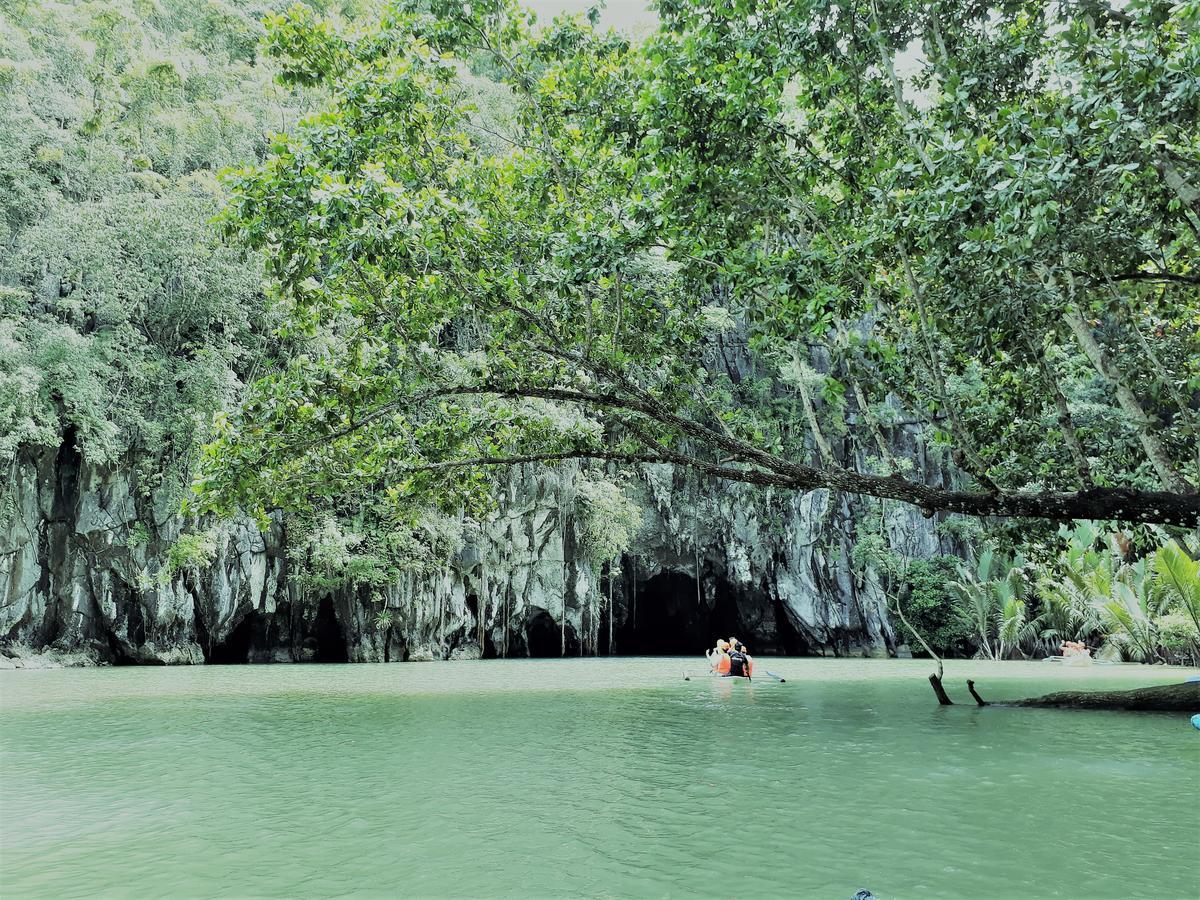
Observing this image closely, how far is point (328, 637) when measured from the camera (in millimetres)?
22125

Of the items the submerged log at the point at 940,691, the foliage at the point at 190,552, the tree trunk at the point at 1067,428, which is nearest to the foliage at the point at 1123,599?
the submerged log at the point at 940,691

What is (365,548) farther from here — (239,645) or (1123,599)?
(1123,599)

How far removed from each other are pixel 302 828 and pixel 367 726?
376 centimetres

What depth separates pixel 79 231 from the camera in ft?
56.5

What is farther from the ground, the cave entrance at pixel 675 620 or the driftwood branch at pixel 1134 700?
the cave entrance at pixel 675 620

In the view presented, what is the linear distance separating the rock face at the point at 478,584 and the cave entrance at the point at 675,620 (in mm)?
67

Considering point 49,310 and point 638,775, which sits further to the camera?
point 49,310

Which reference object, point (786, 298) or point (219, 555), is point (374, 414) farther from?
point (219, 555)

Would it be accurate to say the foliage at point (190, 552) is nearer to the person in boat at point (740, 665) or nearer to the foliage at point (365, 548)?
the foliage at point (365, 548)

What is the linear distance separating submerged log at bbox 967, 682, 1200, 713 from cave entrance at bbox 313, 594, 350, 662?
55.3 ft

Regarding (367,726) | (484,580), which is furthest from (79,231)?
(367,726)

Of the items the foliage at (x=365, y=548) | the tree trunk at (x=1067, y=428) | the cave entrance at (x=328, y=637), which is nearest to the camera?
the tree trunk at (x=1067, y=428)

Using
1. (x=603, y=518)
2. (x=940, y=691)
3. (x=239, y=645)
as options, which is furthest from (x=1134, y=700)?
(x=239, y=645)

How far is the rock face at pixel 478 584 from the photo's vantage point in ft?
59.3
